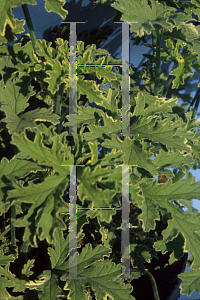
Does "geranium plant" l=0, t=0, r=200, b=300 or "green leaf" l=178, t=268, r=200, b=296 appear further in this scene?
"green leaf" l=178, t=268, r=200, b=296

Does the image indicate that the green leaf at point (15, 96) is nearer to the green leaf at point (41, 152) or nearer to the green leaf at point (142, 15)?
the green leaf at point (41, 152)

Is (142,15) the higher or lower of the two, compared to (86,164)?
higher

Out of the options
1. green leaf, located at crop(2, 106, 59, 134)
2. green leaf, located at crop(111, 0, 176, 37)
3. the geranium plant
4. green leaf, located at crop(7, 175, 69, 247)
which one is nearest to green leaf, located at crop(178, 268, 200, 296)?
the geranium plant

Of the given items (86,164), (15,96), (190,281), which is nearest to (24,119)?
(15,96)

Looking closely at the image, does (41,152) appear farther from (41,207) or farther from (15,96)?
(15,96)

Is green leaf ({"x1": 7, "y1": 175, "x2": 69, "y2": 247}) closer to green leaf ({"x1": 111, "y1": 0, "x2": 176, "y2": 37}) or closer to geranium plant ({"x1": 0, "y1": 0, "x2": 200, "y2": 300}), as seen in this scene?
geranium plant ({"x1": 0, "y1": 0, "x2": 200, "y2": 300})

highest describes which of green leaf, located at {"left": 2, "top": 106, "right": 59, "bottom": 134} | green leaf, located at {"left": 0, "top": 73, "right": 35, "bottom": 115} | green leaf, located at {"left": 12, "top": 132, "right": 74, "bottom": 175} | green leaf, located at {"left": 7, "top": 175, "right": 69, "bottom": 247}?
green leaf, located at {"left": 0, "top": 73, "right": 35, "bottom": 115}

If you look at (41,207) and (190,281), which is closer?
(41,207)

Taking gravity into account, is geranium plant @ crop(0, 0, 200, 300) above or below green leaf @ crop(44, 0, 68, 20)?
below

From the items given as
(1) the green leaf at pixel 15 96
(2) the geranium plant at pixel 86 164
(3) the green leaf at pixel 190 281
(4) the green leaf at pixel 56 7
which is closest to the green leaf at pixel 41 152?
(2) the geranium plant at pixel 86 164

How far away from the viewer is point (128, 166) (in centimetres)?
64

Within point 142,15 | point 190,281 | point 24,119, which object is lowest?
point 190,281

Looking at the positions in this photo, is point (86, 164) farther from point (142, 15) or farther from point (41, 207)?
point (142, 15)

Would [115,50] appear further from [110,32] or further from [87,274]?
[87,274]
